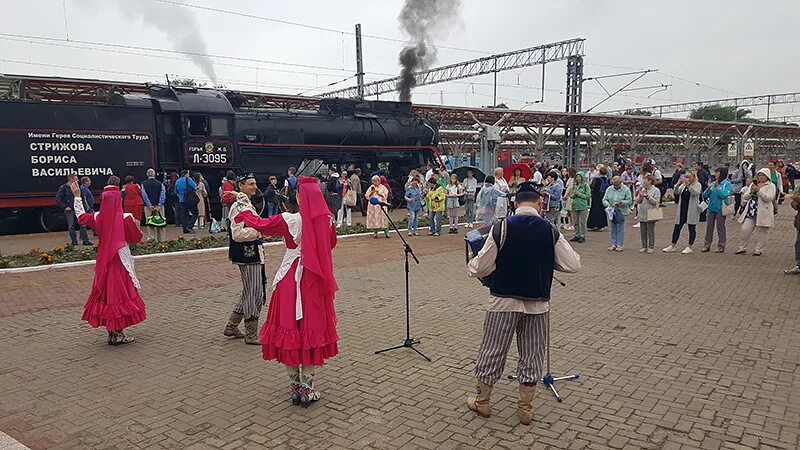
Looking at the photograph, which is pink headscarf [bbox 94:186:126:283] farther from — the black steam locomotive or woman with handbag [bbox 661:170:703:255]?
woman with handbag [bbox 661:170:703:255]

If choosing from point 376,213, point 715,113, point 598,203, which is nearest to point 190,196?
point 376,213

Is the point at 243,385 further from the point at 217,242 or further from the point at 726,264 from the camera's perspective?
the point at 726,264

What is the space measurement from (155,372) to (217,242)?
23.8 feet

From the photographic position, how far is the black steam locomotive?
13.4 m

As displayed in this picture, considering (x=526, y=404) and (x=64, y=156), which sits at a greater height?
(x=64, y=156)

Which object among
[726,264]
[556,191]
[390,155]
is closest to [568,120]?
[390,155]

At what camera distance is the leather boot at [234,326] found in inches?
236

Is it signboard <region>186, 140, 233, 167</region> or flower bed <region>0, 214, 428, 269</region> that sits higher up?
signboard <region>186, 140, 233, 167</region>

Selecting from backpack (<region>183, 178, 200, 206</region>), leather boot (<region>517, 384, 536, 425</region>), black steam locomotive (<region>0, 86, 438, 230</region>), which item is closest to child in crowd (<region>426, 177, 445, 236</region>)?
black steam locomotive (<region>0, 86, 438, 230</region>)

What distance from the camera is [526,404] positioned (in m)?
3.95

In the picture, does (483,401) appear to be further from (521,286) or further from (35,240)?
(35,240)

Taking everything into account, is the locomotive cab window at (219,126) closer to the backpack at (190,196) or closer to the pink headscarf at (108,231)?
the backpack at (190,196)

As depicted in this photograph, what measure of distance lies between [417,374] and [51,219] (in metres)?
13.0

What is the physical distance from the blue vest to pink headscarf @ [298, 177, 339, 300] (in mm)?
1295
